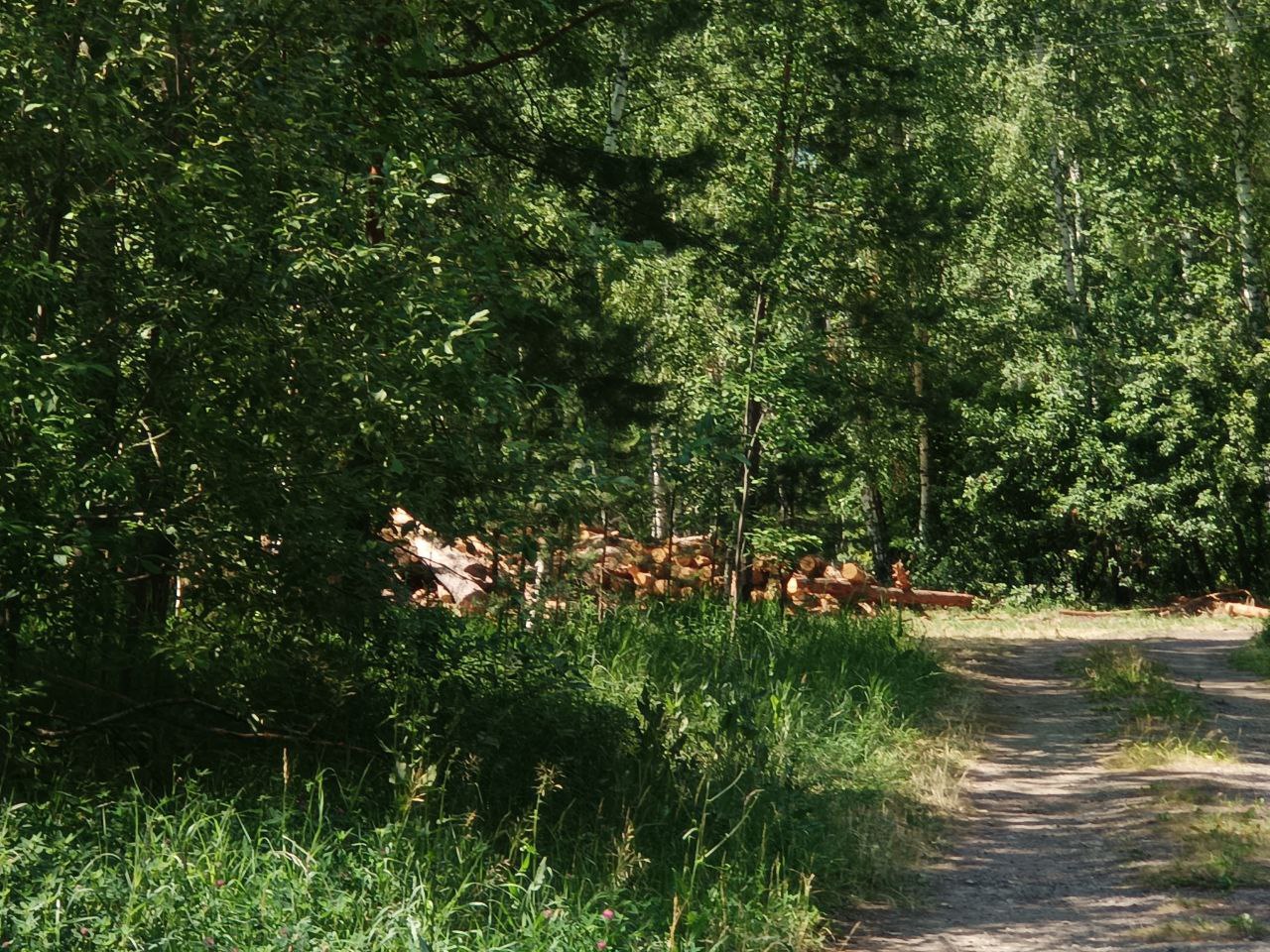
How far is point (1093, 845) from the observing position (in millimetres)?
7402

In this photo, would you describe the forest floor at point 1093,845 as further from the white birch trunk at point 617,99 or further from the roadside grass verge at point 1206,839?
the white birch trunk at point 617,99

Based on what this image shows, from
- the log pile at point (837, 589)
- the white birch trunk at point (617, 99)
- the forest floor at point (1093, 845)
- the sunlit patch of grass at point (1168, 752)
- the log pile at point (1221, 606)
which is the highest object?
the white birch trunk at point (617, 99)

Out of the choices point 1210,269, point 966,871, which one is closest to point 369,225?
point 966,871

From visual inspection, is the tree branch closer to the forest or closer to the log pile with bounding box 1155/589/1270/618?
the forest

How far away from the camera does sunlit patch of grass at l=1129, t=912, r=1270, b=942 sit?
576cm

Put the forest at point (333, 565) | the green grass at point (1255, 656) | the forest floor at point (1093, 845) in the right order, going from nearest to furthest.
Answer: the forest at point (333, 565) < the forest floor at point (1093, 845) < the green grass at point (1255, 656)

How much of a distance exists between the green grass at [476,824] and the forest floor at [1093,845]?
0.34m

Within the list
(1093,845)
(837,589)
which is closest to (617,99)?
(837,589)

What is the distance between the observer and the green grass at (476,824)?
4809 millimetres

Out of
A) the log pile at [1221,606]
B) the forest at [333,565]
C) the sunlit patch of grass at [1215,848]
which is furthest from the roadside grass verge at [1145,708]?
the log pile at [1221,606]

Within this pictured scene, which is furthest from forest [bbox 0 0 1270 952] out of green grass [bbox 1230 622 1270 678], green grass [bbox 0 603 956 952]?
green grass [bbox 1230 622 1270 678]

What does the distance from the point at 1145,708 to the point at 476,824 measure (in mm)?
6845

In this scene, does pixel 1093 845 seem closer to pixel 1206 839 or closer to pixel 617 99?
pixel 1206 839

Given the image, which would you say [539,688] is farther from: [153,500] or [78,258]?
[78,258]
